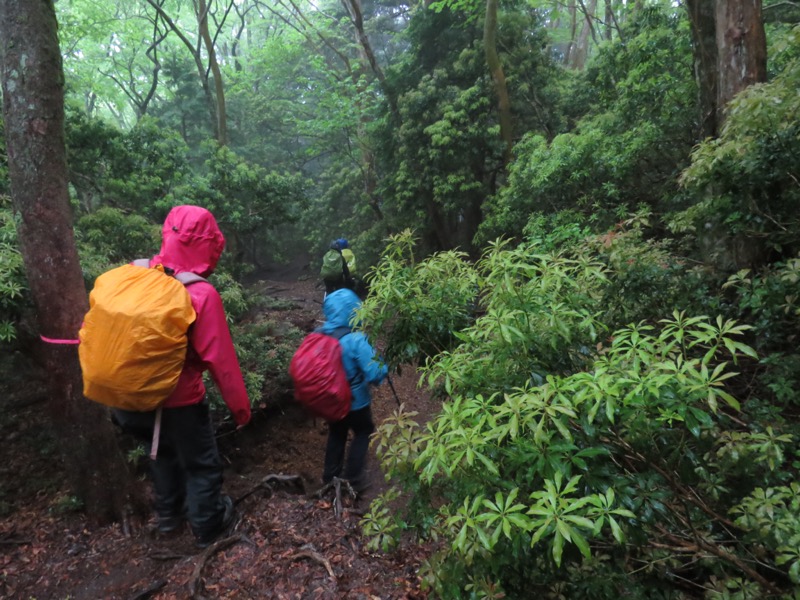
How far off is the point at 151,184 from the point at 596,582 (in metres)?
9.62

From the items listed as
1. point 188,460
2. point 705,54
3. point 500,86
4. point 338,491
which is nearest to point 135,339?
point 188,460

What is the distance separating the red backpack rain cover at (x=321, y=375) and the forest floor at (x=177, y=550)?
0.80m

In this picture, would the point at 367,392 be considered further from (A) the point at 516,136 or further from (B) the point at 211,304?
(A) the point at 516,136

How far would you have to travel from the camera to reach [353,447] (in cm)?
413

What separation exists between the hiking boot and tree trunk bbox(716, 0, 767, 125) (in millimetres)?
5500

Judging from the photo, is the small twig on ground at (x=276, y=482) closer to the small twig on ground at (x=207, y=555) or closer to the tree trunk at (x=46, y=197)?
the small twig on ground at (x=207, y=555)

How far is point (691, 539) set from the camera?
187 centimetres

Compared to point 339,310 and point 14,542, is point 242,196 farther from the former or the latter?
point 14,542

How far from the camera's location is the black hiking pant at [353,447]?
13.2 ft

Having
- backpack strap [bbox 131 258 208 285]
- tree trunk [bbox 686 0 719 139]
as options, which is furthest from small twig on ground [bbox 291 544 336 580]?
tree trunk [bbox 686 0 719 139]

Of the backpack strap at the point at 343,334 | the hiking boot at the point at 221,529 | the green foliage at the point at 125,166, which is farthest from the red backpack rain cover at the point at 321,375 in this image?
the green foliage at the point at 125,166

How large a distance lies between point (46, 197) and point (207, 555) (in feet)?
8.42

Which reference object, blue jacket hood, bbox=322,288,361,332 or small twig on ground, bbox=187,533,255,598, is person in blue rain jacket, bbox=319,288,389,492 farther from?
small twig on ground, bbox=187,533,255,598

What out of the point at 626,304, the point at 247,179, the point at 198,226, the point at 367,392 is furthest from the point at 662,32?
the point at 247,179
